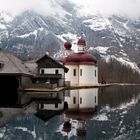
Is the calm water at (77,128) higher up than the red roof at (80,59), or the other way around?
the red roof at (80,59)

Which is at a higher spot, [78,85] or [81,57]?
[81,57]

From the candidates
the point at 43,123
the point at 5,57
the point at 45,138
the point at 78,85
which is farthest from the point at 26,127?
the point at 78,85

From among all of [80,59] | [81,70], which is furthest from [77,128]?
[80,59]

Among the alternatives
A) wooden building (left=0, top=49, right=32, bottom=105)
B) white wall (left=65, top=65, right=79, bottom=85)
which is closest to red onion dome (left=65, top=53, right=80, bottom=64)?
white wall (left=65, top=65, right=79, bottom=85)

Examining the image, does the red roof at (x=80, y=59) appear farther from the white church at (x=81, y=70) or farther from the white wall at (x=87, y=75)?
the white wall at (x=87, y=75)

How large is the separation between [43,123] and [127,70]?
143 metres

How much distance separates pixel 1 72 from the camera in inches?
2450

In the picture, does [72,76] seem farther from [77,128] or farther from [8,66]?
[77,128]

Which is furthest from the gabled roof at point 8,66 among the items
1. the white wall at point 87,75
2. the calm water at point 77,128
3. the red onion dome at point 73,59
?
the calm water at point 77,128

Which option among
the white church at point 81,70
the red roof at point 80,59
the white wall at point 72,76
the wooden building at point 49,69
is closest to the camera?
the wooden building at point 49,69

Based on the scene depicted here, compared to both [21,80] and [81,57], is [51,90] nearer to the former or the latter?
[21,80]

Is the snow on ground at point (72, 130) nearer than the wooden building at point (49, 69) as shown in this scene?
Yes

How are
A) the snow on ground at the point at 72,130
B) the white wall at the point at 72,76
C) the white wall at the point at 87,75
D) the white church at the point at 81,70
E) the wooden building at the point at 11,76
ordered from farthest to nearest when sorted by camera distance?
the white wall at the point at 72,76 → the white church at the point at 81,70 → the white wall at the point at 87,75 → the wooden building at the point at 11,76 → the snow on ground at the point at 72,130

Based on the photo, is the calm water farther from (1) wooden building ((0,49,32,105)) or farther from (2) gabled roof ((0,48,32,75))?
(2) gabled roof ((0,48,32,75))
